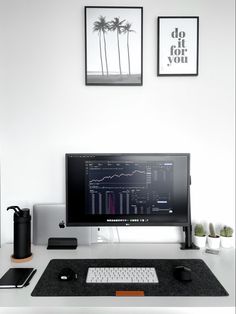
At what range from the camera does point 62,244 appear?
1654 mm

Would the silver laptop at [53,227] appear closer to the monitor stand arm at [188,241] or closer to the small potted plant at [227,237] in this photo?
the monitor stand arm at [188,241]

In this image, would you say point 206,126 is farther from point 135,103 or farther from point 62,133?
point 62,133

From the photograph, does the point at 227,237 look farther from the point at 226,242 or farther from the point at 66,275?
the point at 66,275

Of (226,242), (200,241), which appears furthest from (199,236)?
(226,242)

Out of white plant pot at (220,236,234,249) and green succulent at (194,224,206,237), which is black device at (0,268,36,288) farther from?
white plant pot at (220,236,234,249)

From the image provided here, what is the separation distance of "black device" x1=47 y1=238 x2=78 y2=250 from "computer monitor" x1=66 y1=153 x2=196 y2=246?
16 centimetres

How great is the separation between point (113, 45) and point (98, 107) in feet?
1.21

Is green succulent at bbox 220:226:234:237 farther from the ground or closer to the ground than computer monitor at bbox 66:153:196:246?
closer to the ground

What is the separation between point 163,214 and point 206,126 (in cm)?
60

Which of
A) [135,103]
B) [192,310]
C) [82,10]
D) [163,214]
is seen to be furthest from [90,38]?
[192,310]

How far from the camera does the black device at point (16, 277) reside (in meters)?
Answer: 1.19

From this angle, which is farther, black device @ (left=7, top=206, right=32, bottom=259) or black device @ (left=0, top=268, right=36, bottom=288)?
black device @ (left=7, top=206, right=32, bottom=259)

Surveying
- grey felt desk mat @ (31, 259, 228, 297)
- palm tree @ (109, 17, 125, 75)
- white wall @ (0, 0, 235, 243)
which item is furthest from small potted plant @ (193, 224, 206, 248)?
palm tree @ (109, 17, 125, 75)

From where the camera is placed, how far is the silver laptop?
169 centimetres
